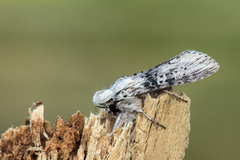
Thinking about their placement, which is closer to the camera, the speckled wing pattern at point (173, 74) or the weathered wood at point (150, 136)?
the weathered wood at point (150, 136)

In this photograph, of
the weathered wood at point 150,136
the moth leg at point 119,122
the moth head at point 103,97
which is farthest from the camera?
the moth head at point 103,97

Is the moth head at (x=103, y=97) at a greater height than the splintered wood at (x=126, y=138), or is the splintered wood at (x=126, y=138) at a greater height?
the moth head at (x=103, y=97)

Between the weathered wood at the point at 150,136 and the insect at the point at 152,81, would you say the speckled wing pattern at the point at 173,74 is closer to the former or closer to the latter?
the insect at the point at 152,81

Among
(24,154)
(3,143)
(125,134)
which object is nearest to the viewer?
(125,134)

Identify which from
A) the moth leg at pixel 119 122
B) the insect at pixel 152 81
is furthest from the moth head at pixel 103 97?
the moth leg at pixel 119 122

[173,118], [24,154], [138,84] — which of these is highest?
[138,84]

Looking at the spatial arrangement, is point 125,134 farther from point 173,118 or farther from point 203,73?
point 203,73

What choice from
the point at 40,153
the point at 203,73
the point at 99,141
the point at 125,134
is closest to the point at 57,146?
the point at 40,153

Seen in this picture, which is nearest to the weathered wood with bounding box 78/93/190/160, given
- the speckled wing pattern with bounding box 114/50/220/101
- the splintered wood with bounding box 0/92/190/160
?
the splintered wood with bounding box 0/92/190/160

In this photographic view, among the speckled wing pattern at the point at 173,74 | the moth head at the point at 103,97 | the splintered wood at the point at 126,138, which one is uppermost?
the speckled wing pattern at the point at 173,74
